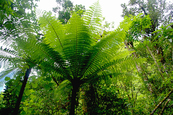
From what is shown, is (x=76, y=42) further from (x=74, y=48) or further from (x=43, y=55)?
(x=43, y=55)

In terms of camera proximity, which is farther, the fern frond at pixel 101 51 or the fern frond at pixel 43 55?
the fern frond at pixel 101 51

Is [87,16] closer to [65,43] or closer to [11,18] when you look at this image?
[65,43]

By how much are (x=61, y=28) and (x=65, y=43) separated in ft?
0.67

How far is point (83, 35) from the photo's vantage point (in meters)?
1.18

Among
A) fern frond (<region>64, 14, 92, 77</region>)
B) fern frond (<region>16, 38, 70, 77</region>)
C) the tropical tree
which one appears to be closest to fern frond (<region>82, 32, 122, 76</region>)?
the tropical tree

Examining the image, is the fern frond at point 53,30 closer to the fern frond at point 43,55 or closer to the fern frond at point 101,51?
the fern frond at point 43,55

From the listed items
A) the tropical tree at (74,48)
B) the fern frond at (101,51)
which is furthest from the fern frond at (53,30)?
the fern frond at (101,51)

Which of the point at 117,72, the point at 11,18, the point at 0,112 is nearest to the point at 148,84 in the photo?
the point at 117,72

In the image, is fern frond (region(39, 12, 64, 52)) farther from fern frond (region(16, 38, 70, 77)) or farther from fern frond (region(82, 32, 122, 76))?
fern frond (region(82, 32, 122, 76))

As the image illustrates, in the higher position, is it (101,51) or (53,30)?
(53,30)

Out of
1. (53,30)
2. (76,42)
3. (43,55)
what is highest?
(53,30)

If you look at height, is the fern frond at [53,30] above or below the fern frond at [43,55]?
above

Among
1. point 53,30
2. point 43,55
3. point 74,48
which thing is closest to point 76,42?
point 74,48

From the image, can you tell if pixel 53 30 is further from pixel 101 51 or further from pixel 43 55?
pixel 101 51
